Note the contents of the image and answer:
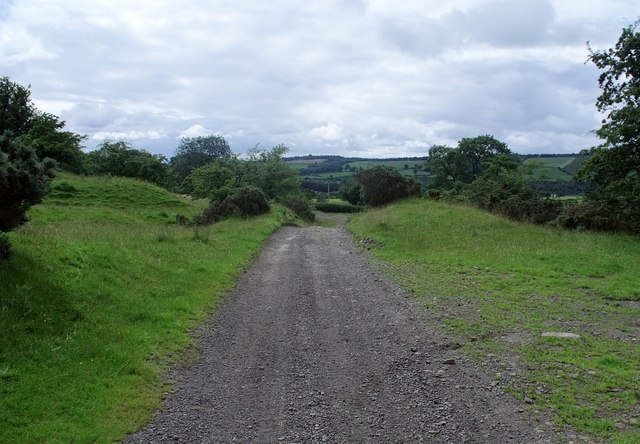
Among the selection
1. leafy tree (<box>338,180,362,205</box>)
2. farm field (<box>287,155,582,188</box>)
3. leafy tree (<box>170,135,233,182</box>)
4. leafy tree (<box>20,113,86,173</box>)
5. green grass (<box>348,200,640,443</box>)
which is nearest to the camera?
green grass (<box>348,200,640,443</box>)

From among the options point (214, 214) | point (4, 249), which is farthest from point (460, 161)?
point (4, 249)

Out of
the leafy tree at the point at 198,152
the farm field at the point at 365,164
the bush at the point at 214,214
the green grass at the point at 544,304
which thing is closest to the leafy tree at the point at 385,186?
the bush at the point at 214,214

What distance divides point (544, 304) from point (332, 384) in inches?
225

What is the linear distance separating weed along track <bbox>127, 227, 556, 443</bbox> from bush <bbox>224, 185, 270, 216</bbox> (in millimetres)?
21647

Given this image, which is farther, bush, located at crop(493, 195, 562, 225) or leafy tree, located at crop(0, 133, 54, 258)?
bush, located at crop(493, 195, 562, 225)

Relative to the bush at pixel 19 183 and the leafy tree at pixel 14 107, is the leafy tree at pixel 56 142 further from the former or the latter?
the bush at pixel 19 183

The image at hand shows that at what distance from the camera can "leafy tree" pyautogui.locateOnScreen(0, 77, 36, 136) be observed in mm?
44344

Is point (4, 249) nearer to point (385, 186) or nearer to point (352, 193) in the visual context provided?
point (385, 186)

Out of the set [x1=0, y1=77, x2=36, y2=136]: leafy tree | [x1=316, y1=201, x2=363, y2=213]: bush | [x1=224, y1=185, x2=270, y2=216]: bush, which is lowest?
[x1=316, y1=201, x2=363, y2=213]: bush

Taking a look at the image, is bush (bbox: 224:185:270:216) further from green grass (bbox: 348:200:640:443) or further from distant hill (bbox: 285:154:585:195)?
distant hill (bbox: 285:154:585:195)

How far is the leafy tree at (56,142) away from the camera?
37781 mm

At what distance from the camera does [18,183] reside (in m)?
8.12

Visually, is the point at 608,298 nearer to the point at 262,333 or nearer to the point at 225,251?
the point at 262,333

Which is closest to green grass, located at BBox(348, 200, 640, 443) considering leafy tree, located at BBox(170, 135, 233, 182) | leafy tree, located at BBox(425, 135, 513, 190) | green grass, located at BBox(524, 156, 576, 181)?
green grass, located at BBox(524, 156, 576, 181)
